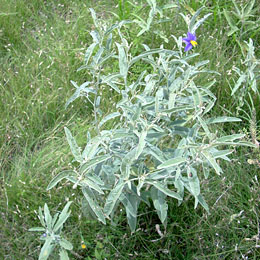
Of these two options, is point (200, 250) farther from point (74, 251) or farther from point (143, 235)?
point (74, 251)

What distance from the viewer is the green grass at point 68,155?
205 centimetres

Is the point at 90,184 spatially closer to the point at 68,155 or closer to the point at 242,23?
the point at 68,155

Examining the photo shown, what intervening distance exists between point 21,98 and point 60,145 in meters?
0.48

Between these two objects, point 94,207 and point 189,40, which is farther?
point 189,40

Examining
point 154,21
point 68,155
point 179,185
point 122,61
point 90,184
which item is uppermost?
point 122,61

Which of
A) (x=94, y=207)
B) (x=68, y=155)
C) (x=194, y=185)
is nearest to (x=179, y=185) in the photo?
(x=194, y=185)

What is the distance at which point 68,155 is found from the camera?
2.40m

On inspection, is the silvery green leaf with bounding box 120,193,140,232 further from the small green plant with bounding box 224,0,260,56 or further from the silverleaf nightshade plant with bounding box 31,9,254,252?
the small green plant with bounding box 224,0,260,56

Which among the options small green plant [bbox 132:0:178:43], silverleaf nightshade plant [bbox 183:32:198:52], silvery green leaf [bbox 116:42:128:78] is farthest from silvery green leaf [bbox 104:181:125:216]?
small green plant [bbox 132:0:178:43]

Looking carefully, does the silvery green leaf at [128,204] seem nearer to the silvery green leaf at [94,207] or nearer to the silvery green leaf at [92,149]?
the silvery green leaf at [94,207]

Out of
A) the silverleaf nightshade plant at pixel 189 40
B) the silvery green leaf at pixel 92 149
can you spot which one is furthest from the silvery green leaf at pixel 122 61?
the silverleaf nightshade plant at pixel 189 40

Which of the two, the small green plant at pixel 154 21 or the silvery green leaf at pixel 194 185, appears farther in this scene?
the small green plant at pixel 154 21

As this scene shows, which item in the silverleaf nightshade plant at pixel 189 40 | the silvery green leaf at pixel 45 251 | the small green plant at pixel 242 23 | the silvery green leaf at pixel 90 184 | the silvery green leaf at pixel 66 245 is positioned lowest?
the small green plant at pixel 242 23

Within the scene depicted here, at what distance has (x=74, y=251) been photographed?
2.06 metres
